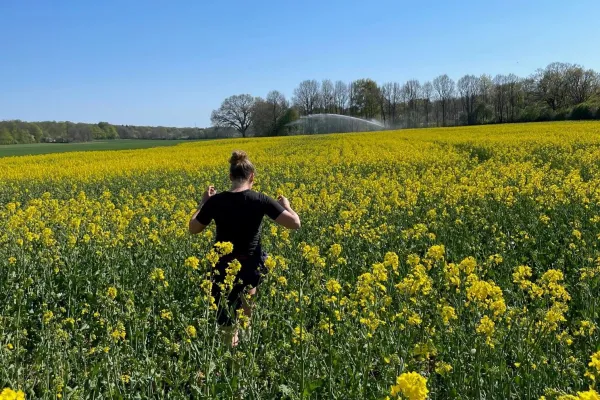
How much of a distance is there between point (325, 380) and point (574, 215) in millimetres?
5235

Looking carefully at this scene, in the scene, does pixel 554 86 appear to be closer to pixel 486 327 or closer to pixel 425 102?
pixel 425 102

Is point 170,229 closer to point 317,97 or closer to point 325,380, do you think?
point 325,380

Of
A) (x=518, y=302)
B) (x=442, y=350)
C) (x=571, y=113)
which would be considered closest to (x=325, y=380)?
(x=442, y=350)

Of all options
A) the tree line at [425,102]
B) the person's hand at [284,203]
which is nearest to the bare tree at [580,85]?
the tree line at [425,102]

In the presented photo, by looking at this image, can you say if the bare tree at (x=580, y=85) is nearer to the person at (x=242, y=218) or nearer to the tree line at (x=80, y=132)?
the tree line at (x=80, y=132)

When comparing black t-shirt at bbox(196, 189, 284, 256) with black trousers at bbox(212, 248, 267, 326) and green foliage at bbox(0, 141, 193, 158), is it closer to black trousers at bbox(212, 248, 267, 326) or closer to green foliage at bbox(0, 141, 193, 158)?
black trousers at bbox(212, 248, 267, 326)

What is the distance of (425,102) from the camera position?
8756cm

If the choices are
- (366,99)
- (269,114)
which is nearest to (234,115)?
(269,114)

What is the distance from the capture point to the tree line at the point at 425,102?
6912 centimetres

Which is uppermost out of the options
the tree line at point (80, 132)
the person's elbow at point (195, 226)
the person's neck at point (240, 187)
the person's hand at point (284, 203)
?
the tree line at point (80, 132)

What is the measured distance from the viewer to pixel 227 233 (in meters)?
4.06

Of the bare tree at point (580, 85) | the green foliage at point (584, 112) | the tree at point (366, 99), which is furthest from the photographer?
the tree at point (366, 99)

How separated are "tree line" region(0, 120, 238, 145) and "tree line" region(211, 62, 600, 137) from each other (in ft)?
17.2

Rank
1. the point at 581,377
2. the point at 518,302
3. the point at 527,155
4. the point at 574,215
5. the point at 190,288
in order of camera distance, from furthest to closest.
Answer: the point at 527,155, the point at 574,215, the point at 190,288, the point at 518,302, the point at 581,377
